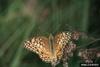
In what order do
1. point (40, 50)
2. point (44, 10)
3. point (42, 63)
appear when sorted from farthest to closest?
point (44, 10), point (42, 63), point (40, 50)

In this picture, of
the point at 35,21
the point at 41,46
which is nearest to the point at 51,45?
the point at 41,46

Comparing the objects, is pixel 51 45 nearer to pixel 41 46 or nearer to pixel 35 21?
pixel 41 46

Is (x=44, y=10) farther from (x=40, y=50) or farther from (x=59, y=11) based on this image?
(x=40, y=50)

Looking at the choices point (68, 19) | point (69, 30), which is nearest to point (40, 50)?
point (69, 30)

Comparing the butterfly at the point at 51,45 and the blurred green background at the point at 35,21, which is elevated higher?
the blurred green background at the point at 35,21

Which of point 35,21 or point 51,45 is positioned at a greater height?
point 35,21
